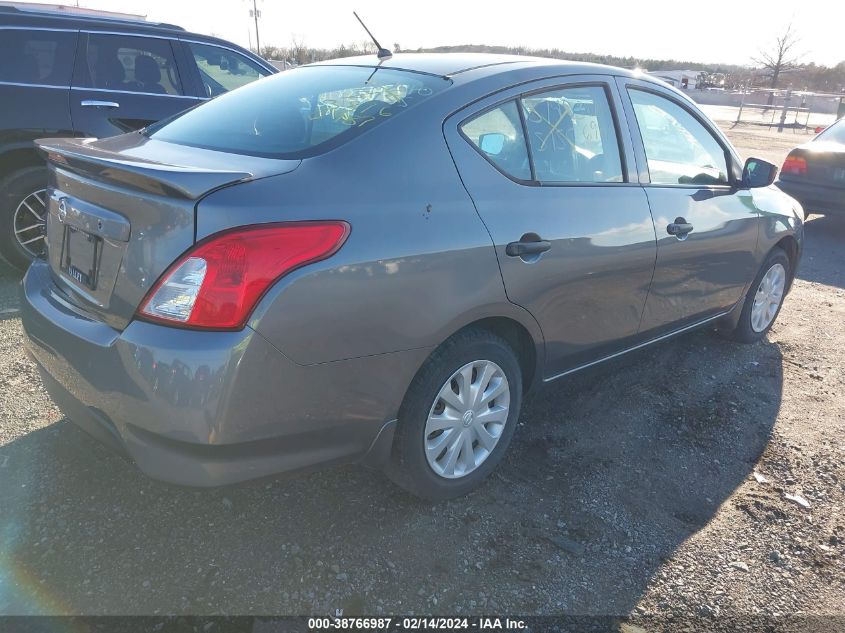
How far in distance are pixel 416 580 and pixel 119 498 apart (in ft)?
4.09

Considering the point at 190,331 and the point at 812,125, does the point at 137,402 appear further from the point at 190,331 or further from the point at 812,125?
the point at 812,125

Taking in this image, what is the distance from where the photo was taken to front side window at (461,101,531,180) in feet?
8.69

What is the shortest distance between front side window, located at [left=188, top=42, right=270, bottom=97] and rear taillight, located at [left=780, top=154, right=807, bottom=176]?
663cm

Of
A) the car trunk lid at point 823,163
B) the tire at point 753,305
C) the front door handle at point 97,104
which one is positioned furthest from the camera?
the car trunk lid at point 823,163

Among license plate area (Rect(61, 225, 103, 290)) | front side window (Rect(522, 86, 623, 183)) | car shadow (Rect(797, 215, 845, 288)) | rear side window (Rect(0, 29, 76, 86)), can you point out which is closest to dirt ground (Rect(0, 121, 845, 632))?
license plate area (Rect(61, 225, 103, 290))

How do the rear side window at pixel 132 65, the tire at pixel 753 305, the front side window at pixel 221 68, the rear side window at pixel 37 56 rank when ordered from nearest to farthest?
the tire at pixel 753 305
the rear side window at pixel 37 56
the rear side window at pixel 132 65
the front side window at pixel 221 68

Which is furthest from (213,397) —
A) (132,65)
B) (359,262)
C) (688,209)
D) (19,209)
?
(132,65)

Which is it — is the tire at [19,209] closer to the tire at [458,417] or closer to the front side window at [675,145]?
the tire at [458,417]

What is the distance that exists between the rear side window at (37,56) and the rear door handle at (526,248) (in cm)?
409

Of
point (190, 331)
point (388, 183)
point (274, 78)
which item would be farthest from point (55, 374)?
point (274, 78)

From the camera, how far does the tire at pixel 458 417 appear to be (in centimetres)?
250

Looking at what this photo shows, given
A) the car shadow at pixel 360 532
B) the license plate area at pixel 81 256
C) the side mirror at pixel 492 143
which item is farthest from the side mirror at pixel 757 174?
the license plate area at pixel 81 256

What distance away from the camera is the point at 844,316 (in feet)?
18.0

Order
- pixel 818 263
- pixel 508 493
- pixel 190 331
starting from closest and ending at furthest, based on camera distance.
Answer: pixel 190 331 → pixel 508 493 → pixel 818 263
